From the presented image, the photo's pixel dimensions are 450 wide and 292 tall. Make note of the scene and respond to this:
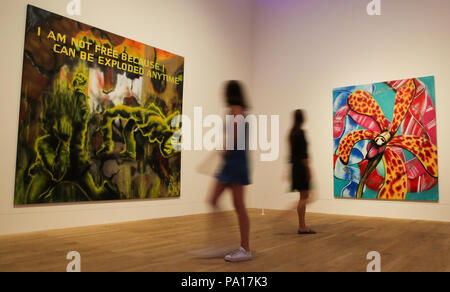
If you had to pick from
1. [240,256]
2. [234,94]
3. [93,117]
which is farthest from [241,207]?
[93,117]

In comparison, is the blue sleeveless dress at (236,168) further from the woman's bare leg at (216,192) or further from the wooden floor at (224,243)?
the wooden floor at (224,243)

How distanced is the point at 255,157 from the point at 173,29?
280 centimetres

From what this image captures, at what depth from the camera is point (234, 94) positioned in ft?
7.82

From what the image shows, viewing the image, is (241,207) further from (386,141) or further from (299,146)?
(386,141)

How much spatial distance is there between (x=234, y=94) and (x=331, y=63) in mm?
4115

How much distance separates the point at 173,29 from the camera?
17.2 ft

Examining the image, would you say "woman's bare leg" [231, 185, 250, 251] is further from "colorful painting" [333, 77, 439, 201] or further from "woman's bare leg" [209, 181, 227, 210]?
"colorful painting" [333, 77, 439, 201]

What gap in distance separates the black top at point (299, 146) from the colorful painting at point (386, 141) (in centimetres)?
235

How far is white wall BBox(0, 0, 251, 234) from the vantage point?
343 centimetres

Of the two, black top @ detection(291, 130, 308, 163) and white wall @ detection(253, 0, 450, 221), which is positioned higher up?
white wall @ detection(253, 0, 450, 221)

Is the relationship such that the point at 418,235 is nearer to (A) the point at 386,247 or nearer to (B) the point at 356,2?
(A) the point at 386,247

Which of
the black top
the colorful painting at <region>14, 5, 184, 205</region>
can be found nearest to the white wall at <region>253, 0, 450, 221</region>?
the colorful painting at <region>14, 5, 184, 205</region>

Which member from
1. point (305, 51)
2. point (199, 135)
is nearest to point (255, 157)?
point (199, 135)

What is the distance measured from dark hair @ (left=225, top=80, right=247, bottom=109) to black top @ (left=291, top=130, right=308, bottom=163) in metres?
1.24
